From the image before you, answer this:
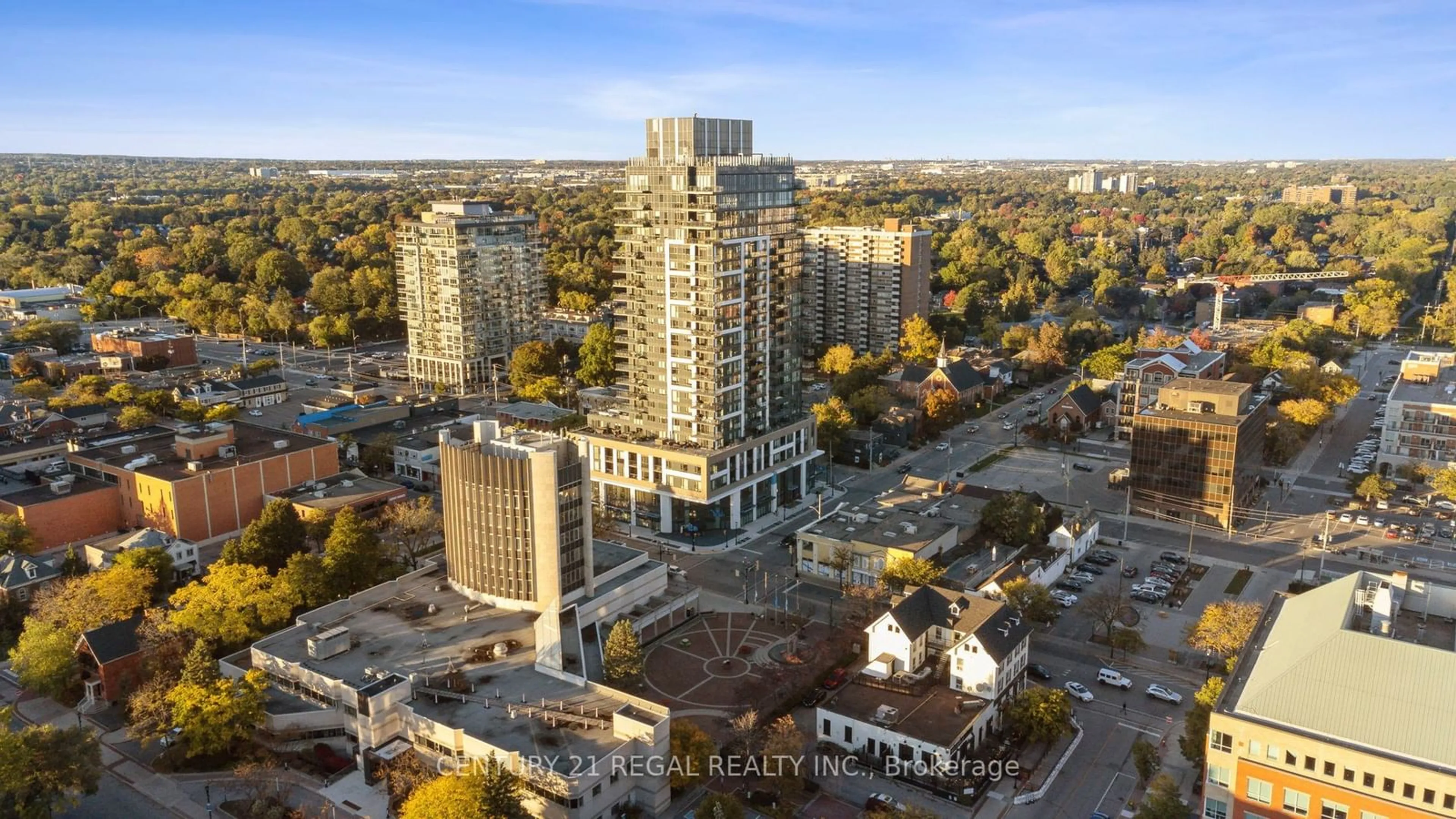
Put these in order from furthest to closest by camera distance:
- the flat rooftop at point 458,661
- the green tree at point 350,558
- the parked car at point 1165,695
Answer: the green tree at point 350,558 < the parked car at point 1165,695 < the flat rooftop at point 458,661

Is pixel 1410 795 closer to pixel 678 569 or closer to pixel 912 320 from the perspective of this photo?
pixel 678 569

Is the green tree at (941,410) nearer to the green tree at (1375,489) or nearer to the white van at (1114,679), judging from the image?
the green tree at (1375,489)

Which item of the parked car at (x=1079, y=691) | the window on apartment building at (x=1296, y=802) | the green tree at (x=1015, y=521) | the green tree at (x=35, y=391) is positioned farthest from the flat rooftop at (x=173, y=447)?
the window on apartment building at (x=1296, y=802)

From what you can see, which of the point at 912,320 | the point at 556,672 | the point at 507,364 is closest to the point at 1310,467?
the point at 912,320

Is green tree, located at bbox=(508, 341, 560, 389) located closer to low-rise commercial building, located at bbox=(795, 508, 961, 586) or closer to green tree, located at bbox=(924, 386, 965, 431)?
green tree, located at bbox=(924, 386, 965, 431)

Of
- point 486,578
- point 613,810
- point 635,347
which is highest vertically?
point 635,347

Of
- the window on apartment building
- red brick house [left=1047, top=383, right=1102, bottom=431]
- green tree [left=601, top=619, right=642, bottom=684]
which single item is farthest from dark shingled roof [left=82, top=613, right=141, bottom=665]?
red brick house [left=1047, top=383, right=1102, bottom=431]

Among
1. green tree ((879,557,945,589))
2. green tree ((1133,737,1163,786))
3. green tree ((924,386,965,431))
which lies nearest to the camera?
green tree ((1133,737,1163,786))
